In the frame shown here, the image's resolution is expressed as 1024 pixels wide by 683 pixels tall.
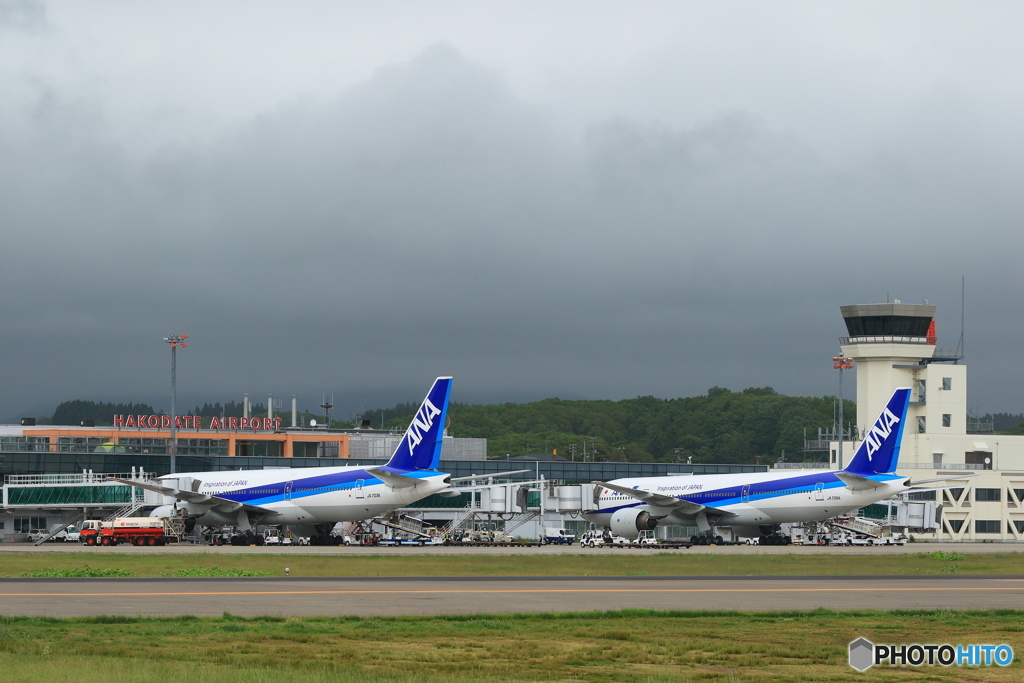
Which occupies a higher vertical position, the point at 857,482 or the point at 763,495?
the point at 857,482

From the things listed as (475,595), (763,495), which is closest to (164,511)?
(763,495)

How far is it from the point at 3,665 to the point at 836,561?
137ft

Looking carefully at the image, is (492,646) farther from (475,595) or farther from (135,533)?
(135,533)

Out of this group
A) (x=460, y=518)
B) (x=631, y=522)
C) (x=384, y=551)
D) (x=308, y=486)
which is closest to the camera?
(x=384, y=551)

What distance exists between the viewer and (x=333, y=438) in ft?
408

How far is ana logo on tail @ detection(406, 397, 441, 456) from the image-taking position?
70500 mm

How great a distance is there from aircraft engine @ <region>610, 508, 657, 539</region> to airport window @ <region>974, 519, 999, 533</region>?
153 ft

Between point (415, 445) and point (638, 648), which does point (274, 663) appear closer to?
point (638, 648)

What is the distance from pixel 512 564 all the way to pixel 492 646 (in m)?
27.0

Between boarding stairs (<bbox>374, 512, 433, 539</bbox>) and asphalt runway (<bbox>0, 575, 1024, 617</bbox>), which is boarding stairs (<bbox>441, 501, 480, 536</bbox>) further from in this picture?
asphalt runway (<bbox>0, 575, 1024, 617</bbox>)

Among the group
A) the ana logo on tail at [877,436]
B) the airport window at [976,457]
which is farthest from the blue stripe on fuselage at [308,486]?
the airport window at [976,457]

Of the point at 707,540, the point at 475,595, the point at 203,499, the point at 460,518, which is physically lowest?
the point at 707,540

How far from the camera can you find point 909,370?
397 ft

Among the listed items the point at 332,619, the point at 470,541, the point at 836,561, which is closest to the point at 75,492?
the point at 470,541
